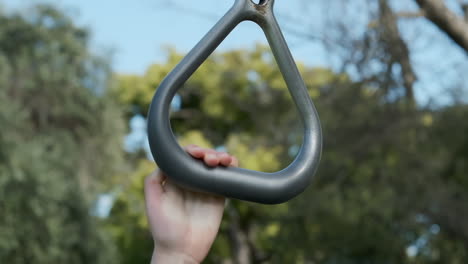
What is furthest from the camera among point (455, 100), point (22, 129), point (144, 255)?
point (144, 255)

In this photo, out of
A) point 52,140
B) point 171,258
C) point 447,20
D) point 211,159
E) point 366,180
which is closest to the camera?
point 211,159

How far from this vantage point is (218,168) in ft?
3.53

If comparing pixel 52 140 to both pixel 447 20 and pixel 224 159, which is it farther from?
pixel 224 159

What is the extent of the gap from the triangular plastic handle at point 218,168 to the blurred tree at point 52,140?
9.26 m

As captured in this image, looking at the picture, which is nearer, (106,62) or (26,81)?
(26,81)

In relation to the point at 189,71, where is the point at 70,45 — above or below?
below

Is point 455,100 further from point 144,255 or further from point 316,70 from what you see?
point 144,255

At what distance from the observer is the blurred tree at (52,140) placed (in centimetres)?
1023

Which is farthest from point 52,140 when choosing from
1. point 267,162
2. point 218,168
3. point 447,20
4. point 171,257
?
point 218,168

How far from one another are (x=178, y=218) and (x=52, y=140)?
37.8ft

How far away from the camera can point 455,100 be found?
24.8ft

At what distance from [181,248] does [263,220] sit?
14.4 metres

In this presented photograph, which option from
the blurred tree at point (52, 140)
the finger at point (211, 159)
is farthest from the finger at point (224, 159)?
the blurred tree at point (52, 140)

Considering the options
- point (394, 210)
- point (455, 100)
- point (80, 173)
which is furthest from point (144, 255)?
point (455, 100)
